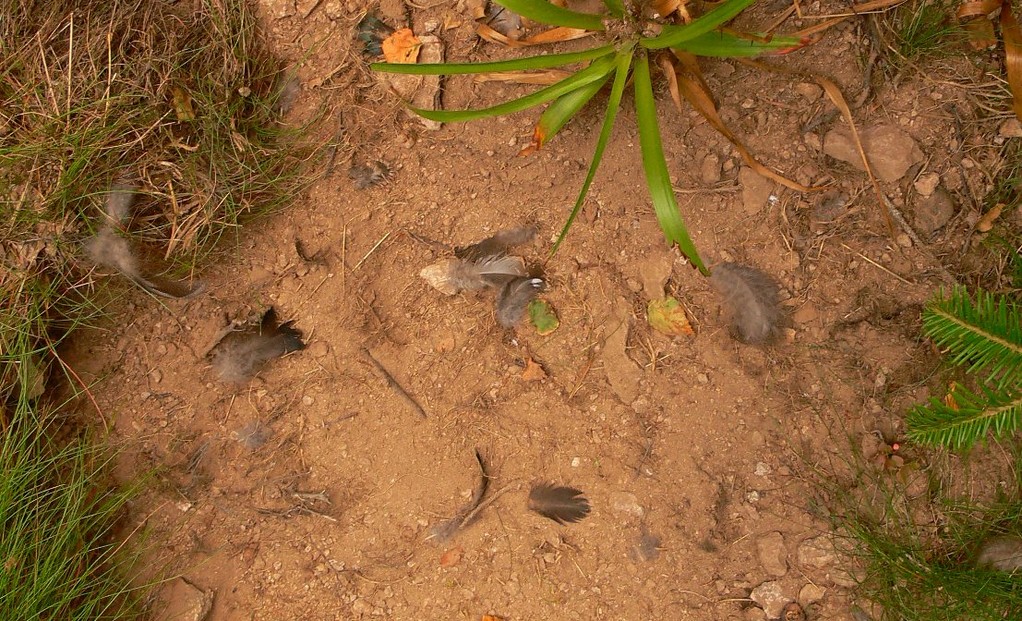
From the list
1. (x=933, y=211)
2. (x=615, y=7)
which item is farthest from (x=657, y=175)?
(x=933, y=211)

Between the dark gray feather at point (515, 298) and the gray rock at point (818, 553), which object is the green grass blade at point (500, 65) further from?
the gray rock at point (818, 553)

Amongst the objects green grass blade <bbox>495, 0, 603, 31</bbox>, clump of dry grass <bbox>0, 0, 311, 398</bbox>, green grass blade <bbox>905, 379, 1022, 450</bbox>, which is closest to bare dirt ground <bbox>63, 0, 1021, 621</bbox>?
clump of dry grass <bbox>0, 0, 311, 398</bbox>

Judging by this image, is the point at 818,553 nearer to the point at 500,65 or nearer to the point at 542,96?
the point at 542,96

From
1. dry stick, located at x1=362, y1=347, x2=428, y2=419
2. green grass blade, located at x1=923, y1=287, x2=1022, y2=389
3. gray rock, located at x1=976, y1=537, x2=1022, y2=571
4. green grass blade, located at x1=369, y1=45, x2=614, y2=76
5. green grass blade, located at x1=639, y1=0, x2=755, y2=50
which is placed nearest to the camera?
green grass blade, located at x1=923, y1=287, x2=1022, y2=389

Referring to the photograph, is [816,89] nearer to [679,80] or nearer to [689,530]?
[679,80]

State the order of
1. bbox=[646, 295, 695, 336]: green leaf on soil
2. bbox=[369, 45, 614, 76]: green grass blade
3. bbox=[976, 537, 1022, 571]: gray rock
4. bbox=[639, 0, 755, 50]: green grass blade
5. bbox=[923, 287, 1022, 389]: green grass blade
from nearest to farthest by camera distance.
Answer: bbox=[923, 287, 1022, 389]: green grass blade < bbox=[639, 0, 755, 50]: green grass blade < bbox=[369, 45, 614, 76]: green grass blade < bbox=[976, 537, 1022, 571]: gray rock < bbox=[646, 295, 695, 336]: green leaf on soil

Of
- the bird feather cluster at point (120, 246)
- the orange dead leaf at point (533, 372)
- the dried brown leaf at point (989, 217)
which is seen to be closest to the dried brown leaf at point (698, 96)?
the dried brown leaf at point (989, 217)

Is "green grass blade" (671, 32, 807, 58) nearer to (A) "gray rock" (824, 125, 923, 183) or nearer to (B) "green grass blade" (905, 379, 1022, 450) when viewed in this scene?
(A) "gray rock" (824, 125, 923, 183)
